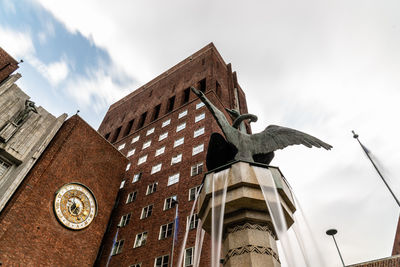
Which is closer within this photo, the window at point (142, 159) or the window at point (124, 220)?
the window at point (124, 220)

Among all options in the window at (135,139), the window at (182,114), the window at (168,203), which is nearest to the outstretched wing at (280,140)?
the window at (168,203)

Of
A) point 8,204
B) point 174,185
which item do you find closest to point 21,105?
point 8,204

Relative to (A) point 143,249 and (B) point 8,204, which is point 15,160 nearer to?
(B) point 8,204

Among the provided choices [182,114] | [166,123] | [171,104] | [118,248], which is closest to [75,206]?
[118,248]

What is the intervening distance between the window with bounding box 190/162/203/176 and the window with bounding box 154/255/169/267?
7.67m

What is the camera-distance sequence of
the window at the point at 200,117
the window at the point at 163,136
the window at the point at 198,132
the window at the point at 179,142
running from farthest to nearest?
1. the window at the point at 163,136
2. the window at the point at 200,117
3. the window at the point at 179,142
4. the window at the point at 198,132

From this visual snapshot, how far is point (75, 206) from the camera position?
2208 centimetres

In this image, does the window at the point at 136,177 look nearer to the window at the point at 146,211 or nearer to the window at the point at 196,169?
the window at the point at 146,211

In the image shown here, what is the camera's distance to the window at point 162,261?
2005 cm

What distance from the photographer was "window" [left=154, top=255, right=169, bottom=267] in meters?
20.0

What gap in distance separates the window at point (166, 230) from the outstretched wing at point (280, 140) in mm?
17865

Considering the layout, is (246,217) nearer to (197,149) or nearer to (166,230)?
(166,230)

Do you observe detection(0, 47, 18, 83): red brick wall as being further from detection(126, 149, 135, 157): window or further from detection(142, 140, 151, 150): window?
detection(142, 140, 151, 150): window

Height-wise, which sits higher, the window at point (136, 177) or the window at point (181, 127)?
the window at point (181, 127)
